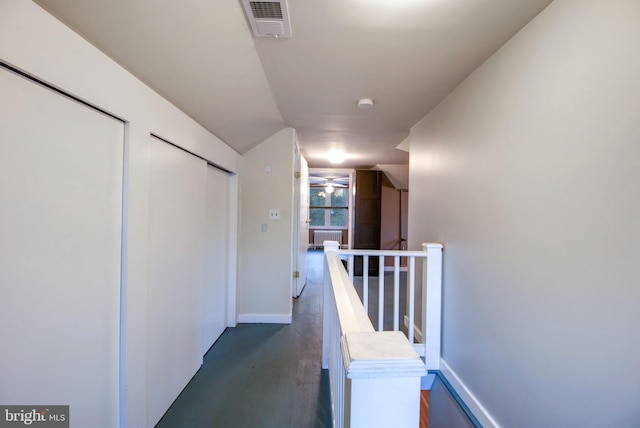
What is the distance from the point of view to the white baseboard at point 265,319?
310 centimetres

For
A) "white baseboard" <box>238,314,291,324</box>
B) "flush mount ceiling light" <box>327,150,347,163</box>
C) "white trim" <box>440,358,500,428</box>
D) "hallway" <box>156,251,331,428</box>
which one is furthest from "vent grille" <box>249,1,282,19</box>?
"flush mount ceiling light" <box>327,150,347,163</box>

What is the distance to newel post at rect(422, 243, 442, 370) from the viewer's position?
2.17 metres

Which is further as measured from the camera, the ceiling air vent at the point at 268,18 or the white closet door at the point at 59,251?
the ceiling air vent at the point at 268,18

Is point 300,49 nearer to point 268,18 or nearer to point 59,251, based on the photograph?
point 268,18

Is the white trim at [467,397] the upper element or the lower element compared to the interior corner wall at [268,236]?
lower

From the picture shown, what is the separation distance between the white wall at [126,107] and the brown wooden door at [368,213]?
4.16 m

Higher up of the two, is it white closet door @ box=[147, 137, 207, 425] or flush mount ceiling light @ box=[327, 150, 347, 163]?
flush mount ceiling light @ box=[327, 150, 347, 163]

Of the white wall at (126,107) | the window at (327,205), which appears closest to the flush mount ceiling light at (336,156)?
the white wall at (126,107)

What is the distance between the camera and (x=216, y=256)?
105 inches

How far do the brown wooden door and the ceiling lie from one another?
3.07m

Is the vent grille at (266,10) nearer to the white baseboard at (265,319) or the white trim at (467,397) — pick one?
the white trim at (467,397)

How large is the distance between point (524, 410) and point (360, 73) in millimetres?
2139

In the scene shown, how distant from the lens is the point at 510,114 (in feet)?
4.75

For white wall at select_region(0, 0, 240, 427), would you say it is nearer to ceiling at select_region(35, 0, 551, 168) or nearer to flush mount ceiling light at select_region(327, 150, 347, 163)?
ceiling at select_region(35, 0, 551, 168)
